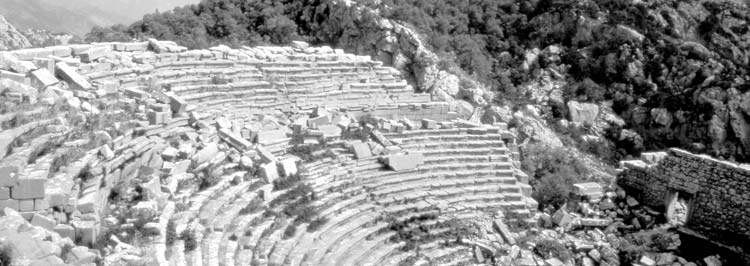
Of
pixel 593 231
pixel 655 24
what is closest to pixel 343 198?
pixel 593 231

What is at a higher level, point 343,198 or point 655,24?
point 655,24

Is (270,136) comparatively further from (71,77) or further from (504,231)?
(504,231)

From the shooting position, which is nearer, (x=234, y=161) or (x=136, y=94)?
(x=234, y=161)

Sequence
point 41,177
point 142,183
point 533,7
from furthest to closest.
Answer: point 533,7 < point 142,183 < point 41,177

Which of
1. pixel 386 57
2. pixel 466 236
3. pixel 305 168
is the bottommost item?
pixel 466 236

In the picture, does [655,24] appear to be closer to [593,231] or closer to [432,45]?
[432,45]

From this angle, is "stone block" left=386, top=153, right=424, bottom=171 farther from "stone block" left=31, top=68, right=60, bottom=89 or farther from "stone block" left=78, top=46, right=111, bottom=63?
"stone block" left=31, top=68, right=60, bottom=89

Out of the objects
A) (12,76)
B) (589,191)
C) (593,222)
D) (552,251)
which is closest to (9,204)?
(12,76)
